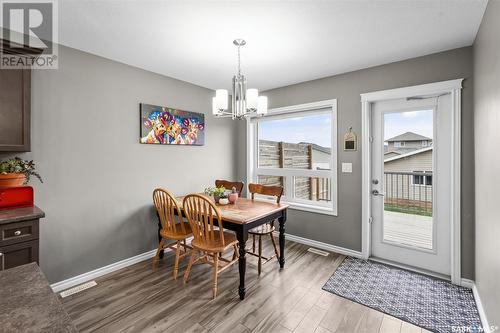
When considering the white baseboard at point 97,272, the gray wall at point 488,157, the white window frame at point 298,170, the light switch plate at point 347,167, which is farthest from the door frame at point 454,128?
the white baseboard at point 97,272

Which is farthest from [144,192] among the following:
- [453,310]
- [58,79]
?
[453,310]

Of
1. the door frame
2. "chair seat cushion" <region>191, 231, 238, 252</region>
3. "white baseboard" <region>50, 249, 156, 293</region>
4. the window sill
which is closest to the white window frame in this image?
the window sill

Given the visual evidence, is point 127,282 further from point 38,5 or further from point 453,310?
point 453,310

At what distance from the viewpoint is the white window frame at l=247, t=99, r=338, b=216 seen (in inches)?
130

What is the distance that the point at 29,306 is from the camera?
71cm

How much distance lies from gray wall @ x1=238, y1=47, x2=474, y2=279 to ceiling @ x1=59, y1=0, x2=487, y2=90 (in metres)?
0.14

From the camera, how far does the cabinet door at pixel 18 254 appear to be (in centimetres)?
168

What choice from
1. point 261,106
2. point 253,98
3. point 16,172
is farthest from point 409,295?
point 16,172

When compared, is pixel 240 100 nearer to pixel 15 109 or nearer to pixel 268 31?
pixel 268 31

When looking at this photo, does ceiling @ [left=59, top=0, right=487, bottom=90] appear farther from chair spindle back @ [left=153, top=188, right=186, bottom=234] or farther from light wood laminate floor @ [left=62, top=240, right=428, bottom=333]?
light wood laminate floor @ [left=62, top=240, right=428, bottom=333]

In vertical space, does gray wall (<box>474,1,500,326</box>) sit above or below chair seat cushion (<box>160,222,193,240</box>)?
above

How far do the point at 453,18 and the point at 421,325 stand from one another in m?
2.48

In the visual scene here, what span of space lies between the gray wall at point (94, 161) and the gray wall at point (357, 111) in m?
1.87

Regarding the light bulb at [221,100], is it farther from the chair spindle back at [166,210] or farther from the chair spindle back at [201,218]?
the chair spindle back at [166,210]
